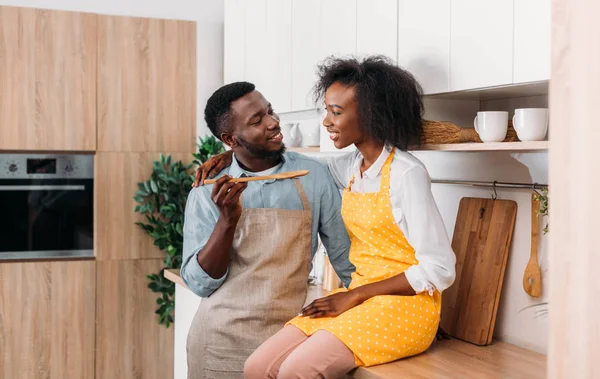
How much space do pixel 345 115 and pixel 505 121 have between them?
0.42 meters

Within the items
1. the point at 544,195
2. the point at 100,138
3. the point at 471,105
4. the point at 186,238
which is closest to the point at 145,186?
the point at 100,138

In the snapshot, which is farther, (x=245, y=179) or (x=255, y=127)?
(x=255, y=127)

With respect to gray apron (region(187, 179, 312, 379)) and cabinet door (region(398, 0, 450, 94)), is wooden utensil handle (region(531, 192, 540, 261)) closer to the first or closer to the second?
cabinet door (region(398, 0, 450, 94))

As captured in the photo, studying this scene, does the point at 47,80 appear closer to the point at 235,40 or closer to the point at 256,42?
the point at 235,40

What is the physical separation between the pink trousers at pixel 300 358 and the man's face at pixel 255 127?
55cm

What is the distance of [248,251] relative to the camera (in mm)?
2207

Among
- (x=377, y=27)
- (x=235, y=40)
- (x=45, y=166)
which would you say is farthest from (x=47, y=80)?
(x=377, y=27)

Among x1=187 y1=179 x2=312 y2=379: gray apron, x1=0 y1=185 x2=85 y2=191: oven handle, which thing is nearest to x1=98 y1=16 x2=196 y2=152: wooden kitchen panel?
x1=0 y1=185 x2=85 y2=191: oven handle

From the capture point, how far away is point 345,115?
204 cm

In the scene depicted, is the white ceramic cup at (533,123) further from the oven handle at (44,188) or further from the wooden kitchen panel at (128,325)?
the oven handle at (44,188)

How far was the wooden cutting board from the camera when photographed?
2234 millimetres

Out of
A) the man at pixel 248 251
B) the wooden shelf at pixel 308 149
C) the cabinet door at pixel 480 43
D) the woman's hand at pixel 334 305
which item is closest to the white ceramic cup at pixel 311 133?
the wooden shelf at pixel 308 149

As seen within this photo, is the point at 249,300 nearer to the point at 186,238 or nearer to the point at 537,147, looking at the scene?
the point at 186,238

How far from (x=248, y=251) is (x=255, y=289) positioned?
0.11m
